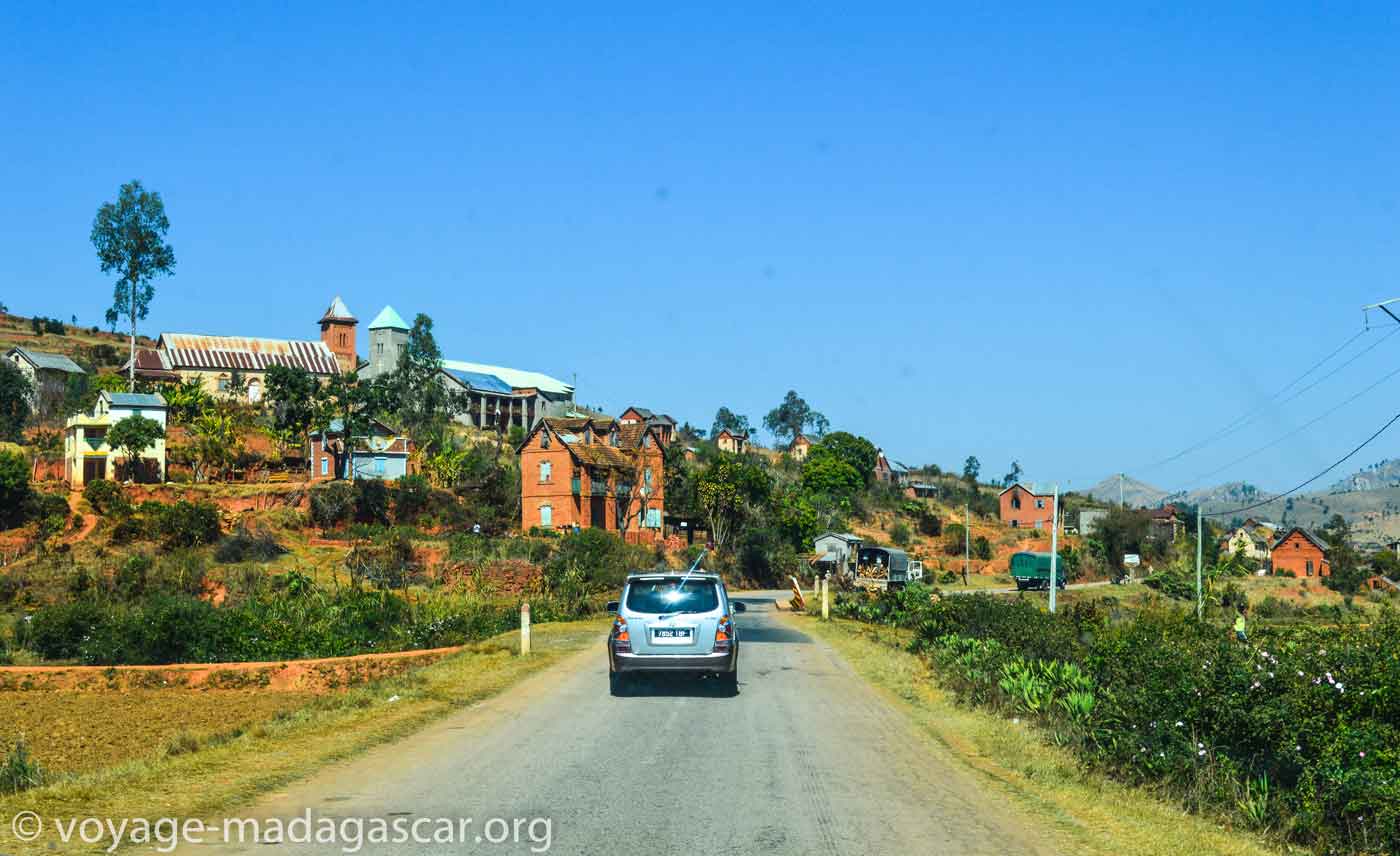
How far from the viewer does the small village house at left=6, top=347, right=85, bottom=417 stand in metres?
91.2

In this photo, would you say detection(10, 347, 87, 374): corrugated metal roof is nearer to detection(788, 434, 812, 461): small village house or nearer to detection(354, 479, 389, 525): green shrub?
detection(354, 479, 389, 525): green shrub

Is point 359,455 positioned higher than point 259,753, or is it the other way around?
point 359,455

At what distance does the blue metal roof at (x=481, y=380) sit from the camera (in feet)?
366

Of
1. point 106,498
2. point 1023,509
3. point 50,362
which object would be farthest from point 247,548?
point 1023,509

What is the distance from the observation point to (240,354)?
10550 centimetres

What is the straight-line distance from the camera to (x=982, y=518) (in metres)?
117

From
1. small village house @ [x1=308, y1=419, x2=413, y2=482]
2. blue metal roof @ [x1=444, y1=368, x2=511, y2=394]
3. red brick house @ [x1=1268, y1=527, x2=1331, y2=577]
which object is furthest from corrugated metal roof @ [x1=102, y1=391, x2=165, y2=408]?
red brick house @ [x1=1268, y1=527, x2=1331, y2=577]

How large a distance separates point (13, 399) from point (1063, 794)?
90460mm

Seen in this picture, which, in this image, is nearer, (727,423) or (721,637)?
(721,637)

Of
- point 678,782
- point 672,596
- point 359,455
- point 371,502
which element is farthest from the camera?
point 359,455

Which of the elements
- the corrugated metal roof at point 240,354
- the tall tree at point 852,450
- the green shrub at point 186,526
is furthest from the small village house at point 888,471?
the green shrub at point 186,526

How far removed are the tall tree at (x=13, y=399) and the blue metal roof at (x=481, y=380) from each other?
3483 cm

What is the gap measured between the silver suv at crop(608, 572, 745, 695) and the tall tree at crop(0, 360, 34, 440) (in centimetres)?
7625

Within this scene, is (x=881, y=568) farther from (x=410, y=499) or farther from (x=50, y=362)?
(x=50, y=362)
